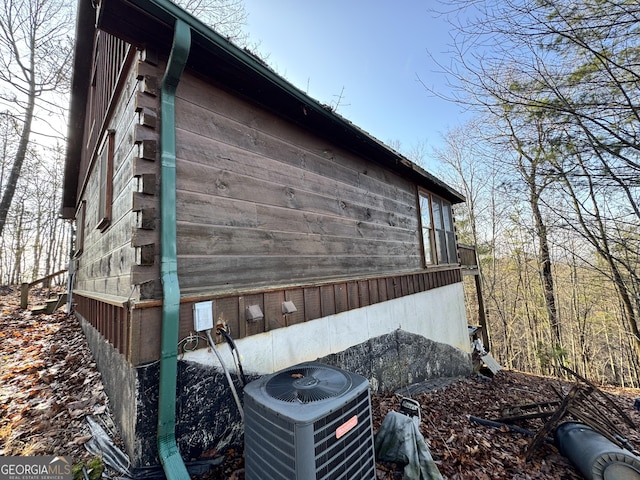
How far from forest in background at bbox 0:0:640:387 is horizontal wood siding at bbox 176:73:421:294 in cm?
235

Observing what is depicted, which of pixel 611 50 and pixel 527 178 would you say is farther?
pixel 527 178

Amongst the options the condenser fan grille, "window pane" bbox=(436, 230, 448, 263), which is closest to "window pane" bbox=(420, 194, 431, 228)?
"window pane" bbox=(436, 230, 448, 263)

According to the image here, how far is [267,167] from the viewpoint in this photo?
10.3 feet

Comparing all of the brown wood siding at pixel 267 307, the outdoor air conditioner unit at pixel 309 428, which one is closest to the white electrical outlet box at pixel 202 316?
the brown wood siding at pixel 267 307

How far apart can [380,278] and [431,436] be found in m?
2.17

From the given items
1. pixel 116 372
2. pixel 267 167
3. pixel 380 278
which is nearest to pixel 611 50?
pixel 380 278

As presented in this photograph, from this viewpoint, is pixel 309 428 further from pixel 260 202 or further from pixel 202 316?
pixel 260 202

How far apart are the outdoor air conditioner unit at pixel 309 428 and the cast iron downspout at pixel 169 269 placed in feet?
1.85

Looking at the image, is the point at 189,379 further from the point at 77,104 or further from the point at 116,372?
the point at 77,104

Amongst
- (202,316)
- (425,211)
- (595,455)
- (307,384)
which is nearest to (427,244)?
(425,211)

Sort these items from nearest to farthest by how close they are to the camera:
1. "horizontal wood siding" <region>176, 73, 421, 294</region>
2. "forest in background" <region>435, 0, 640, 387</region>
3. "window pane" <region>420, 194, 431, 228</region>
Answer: "horizontal wood siding" <region>176, 73, 421, 294</region> < "forest in background" <region>435, 0, 640, 387</region> < "window pane" <region>420, 194, 431, 228</region>

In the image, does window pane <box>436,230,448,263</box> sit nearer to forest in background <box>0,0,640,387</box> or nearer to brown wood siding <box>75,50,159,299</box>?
forest in background <box>0,0,640,387</box>

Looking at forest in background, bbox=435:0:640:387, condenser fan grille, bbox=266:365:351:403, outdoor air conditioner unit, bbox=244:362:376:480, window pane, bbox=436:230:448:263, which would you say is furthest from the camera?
window pane, bbox=436:230:448:263

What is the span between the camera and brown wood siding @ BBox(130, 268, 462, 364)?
2.00 m
